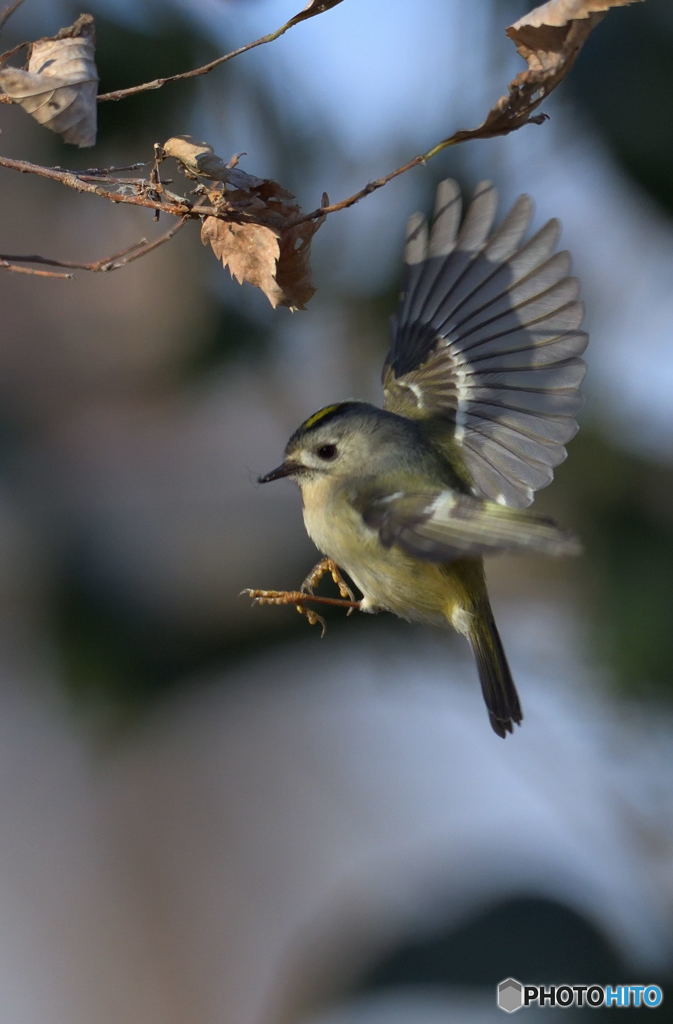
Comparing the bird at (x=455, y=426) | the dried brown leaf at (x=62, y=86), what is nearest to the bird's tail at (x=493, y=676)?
the bird at (x=455, y=426)

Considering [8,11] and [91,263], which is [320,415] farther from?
[8,11]

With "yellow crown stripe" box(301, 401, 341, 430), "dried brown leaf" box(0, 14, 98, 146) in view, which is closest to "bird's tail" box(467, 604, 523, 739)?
"yellow crown stripe" box(301, 401, 341, 430)

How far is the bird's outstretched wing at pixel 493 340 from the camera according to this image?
4.81 ft

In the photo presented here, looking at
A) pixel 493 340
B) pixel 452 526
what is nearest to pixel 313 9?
pixel 452 526

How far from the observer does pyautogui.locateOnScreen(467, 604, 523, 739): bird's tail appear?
153cm

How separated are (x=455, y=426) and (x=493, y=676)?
365 millimetres

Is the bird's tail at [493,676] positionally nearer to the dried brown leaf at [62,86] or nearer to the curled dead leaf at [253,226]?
the curled dead leaf at [253,226]

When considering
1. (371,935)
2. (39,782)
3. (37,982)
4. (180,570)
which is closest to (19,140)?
(180,570)

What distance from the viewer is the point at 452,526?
4.09 feet

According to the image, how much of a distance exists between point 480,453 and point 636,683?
1.11 m

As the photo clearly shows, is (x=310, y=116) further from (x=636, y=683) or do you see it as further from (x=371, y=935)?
(x=371, y=935)

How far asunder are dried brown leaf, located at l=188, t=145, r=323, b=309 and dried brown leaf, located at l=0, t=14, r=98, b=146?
8 cm

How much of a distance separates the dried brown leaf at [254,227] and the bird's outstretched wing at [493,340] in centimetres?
39

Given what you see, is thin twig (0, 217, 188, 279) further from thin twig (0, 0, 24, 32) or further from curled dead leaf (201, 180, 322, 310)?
thin twig (0, 0, 24, 32)
